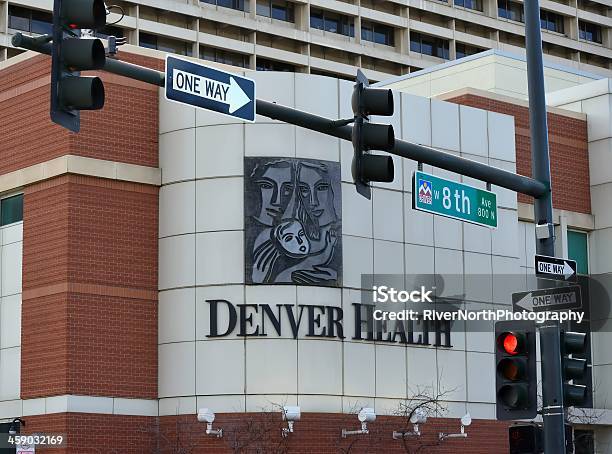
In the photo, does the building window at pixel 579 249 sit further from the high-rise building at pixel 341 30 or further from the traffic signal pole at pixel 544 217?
the high-rise building at pixel 341 30

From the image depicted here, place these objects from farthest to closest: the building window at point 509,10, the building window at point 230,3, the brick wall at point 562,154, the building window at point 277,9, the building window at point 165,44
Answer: the building window at point 509,10, the building window at point 277,9, the building window at point 230,3, the building window at point 165,44, the brick wall at point 562,154

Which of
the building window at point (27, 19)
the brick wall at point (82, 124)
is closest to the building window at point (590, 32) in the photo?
the building window at point (27, 19)

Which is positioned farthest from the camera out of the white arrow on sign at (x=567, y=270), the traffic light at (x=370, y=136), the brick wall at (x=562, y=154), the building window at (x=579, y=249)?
the building window at (x=579, y=249)

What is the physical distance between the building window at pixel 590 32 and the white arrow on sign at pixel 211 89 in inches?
3464

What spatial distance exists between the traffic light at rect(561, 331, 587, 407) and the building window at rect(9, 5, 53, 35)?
202ft

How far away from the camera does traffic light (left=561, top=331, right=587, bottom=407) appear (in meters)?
17.2

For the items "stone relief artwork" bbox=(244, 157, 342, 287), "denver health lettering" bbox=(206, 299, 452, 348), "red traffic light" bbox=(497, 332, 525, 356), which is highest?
"stone relief artwork" bbox=(244, 157, 342, 287)

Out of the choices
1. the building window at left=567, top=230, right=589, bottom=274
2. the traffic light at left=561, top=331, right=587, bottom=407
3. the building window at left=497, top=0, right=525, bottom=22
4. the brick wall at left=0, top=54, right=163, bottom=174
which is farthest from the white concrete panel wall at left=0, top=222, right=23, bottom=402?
the building window at left=497, top=0, right=525, bottom=22

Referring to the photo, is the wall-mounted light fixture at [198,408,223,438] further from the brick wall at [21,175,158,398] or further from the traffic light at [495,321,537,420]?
the traffic light at [495,321,537,420]

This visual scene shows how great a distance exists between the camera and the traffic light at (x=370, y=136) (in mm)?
14938

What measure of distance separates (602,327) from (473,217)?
75.1 ft

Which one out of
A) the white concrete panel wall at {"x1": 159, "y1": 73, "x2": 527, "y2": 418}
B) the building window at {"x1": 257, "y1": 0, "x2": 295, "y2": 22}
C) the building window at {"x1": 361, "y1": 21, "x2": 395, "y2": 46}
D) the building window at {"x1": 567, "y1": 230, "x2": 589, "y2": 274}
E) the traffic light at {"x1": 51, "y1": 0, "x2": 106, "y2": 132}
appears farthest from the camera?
the building window at {"x1": 361, "y1": 21, "x2": 395, "y2": 46}

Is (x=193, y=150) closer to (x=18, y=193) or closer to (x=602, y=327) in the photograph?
(x=18, y=193)

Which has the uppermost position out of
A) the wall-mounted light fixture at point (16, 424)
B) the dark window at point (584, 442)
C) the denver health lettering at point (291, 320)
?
the denver health lettering at point (291, 320)
